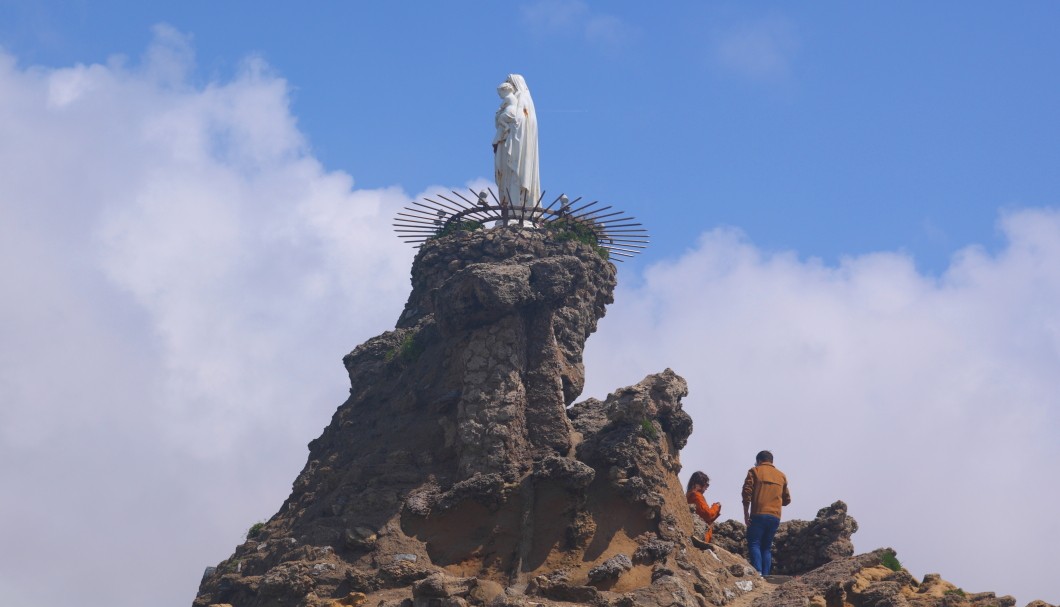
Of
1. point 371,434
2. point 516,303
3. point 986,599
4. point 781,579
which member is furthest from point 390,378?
point 986,599

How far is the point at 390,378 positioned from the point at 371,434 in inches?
57.6

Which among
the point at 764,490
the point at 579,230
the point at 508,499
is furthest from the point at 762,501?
the point at 579,230

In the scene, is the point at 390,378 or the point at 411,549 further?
the point at 390,378

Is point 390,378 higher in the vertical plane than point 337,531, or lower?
higher

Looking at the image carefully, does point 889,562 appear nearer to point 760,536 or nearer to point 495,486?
point 760,536

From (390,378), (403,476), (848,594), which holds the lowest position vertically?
(848,594)

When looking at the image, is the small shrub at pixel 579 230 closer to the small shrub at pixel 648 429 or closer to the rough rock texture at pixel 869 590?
the small shrub at pixel 648 429

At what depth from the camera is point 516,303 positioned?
32.0m

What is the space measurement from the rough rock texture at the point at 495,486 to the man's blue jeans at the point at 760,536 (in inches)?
15.9

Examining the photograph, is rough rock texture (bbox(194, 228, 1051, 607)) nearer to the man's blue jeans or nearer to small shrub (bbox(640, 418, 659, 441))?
small shrub (bbox(640, 418, 659, 441))

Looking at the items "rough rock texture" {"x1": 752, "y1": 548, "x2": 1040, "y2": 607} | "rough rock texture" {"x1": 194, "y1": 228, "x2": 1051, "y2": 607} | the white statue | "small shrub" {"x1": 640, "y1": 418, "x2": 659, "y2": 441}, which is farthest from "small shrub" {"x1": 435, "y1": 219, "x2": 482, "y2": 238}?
"rough rock texture" {"x1": 752, "y1": 548, "x2": 1040, "y2": 607}

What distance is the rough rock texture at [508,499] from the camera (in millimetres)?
30016

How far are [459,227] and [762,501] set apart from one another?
854 centimetres

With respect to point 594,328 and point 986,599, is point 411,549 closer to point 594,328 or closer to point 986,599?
point 594,328
